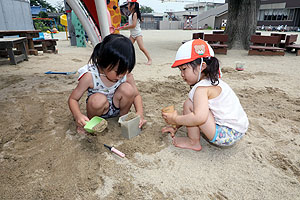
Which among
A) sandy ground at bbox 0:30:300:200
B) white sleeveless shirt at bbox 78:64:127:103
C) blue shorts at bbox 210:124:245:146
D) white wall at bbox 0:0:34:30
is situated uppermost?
white wall at bbox 0:0:34:30

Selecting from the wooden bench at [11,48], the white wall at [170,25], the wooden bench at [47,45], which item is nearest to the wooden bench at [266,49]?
the wooden bench at [47,45]

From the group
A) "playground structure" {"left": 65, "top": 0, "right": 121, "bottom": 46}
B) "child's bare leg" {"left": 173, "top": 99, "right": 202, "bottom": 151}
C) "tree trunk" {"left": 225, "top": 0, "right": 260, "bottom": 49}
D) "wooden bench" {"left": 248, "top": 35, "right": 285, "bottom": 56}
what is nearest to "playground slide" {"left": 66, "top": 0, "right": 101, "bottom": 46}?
"playground structure" {"left": 65, "top": 0, "right": 121, "bottom": 46}

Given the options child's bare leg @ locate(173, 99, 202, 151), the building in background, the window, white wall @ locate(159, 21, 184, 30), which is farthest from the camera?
white wall @ locate(159, 21, 184, 30)

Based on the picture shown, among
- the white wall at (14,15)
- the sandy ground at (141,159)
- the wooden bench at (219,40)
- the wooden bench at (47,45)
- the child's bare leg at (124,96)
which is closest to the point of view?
the sandy ground at (141,159)

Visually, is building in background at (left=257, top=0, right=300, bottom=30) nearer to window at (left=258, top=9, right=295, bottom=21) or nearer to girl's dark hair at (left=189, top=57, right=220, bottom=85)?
window at (left=258, top=9, right=295, bottom=21)

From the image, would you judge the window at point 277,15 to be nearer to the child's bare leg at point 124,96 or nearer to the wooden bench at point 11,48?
the wooden bench at point 11,48

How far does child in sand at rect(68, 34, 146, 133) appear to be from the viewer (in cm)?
142

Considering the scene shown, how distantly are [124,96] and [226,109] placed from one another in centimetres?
85

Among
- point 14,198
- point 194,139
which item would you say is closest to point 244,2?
point 194,139

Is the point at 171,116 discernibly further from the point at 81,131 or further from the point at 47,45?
the point at 47,45

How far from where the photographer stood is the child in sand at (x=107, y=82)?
1421mm

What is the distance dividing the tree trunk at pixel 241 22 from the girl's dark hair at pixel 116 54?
261 inches

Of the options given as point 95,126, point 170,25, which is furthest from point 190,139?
point 170,25

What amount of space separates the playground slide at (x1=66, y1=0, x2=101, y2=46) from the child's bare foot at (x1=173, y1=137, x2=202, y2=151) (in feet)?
5.68
